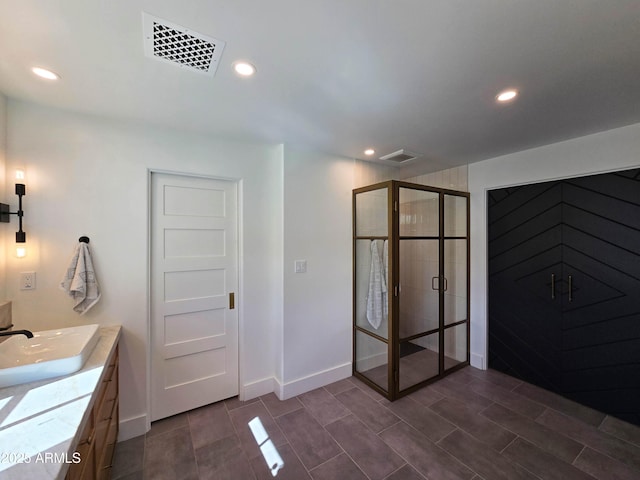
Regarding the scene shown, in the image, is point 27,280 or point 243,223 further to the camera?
point 243,223

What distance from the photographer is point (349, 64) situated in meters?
1.41

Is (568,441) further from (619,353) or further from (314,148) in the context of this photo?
(314,148)

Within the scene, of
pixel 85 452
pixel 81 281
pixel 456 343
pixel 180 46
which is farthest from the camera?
pixel 456 343

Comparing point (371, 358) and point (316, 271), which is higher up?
point (316, 271)

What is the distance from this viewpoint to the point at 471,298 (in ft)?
10.6

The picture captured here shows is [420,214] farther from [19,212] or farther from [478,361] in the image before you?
[19,212]

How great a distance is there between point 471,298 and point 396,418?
1.76 meters

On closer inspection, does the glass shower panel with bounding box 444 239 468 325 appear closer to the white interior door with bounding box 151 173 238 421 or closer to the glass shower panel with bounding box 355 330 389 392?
the glass shower panel with bounding box 355 330 389 392

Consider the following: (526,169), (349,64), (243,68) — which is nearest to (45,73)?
(243,68)

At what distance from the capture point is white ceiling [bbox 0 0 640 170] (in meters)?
1.08

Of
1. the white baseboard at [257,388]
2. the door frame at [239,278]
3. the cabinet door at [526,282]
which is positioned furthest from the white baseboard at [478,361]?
the door frame at [239,278]

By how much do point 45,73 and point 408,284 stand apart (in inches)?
143

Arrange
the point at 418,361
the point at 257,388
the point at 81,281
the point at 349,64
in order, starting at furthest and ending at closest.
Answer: the point at 418,361, the point at 257,388, the point at 81,281, the point at 349,64

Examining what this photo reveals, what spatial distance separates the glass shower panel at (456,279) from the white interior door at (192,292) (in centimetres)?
255
